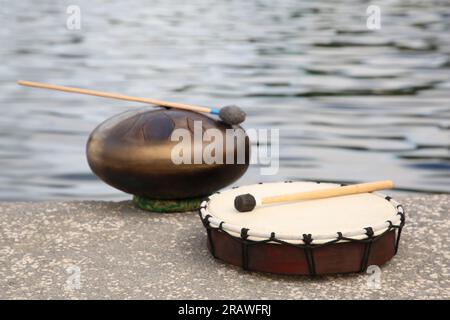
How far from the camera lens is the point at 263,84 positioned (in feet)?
31.3

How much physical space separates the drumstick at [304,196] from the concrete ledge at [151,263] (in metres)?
0.27

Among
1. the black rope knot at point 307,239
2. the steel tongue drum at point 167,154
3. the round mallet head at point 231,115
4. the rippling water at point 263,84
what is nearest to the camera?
the black rope knot at point 307,239

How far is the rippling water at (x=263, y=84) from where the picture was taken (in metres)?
6.00

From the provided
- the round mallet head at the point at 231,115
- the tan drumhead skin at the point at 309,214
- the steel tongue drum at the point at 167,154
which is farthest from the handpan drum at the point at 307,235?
the round mallet head at the point at 231,115

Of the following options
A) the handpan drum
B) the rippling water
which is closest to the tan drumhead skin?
the handpan drum

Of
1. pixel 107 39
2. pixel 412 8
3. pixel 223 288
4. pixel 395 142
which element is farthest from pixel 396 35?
pixel 223 288

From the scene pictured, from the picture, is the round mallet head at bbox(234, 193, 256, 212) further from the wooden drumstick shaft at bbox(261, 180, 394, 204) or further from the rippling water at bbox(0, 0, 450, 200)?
the rippling water at bbox(0, 0, 450, 200)

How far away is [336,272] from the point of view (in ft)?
10.2

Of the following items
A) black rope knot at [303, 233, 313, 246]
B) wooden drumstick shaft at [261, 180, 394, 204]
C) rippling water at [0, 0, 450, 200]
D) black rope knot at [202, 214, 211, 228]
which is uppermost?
wooden drumstick shaft at [261, 180, 394, 204]

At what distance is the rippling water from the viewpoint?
6004mm

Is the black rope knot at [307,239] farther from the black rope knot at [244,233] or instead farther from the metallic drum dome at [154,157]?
the metallic drum dome at [154,157]

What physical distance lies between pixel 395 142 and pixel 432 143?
292mm

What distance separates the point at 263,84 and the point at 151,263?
6.37 meters
